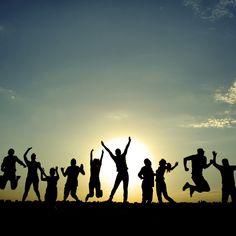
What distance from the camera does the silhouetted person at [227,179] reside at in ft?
48.5

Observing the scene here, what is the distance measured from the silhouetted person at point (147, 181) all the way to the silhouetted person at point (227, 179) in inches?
112

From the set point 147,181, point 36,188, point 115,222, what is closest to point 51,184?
point 36,188

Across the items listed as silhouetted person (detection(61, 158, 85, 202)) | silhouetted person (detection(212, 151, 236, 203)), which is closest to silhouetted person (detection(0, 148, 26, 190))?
silhouetted person (detection(61, 158, 85, 202))

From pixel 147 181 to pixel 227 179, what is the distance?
3.42 metres

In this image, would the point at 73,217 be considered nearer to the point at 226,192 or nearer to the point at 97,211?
the point at 97,211

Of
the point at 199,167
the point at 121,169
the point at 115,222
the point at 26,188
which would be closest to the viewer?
A: the point at 115,222

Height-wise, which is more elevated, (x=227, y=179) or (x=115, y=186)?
(x=227, y=179)

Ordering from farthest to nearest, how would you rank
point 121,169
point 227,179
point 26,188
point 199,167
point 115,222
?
point 26,188 < point 199,167 < point 227,179 < point 121,169 < point 115,222

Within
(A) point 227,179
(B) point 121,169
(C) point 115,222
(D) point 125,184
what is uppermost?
(B) point 121,169

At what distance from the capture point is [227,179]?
585 inches

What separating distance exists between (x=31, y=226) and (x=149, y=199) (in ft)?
26.9

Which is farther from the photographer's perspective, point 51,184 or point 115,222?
point 51,184

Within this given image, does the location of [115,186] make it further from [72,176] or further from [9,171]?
[9,171]

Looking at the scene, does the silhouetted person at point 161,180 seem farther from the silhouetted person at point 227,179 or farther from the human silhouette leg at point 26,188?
the human silhouette leg at point 26,188
